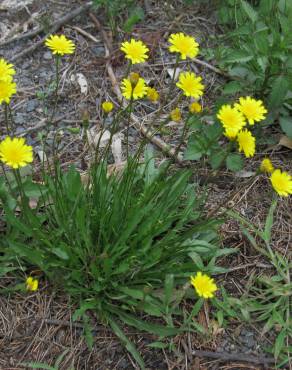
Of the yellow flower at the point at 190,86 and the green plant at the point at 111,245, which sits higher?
the yellow flower at the point at 190,86

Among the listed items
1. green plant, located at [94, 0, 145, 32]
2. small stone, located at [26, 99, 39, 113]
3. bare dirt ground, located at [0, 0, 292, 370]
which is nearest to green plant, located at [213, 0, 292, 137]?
bare dirt ground, located at [0, 0, 292, 370]

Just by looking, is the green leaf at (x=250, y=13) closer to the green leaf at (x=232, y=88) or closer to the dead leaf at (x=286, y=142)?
the green leaf at (x=232, y=88)

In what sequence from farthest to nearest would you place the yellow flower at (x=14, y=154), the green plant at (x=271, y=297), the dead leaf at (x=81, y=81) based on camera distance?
the dead leaf at (x=81, y=81) < the green plant at (x=271, y=297) < the yellow flower at (x=14, y=154)

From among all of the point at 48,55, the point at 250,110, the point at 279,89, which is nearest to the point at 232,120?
the point at 250,110

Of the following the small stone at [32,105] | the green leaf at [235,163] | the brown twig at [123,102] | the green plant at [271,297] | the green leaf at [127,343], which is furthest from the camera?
the small stone at [32,105]

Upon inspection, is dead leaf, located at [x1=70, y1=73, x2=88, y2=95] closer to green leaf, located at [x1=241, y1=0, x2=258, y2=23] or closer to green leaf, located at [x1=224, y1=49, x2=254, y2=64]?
green leaf, located at [x1=224, y1=49, x2=254, y2=64]

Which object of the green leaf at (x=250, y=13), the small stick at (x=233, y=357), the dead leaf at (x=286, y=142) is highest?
the green leaf at (x=250, y=13)

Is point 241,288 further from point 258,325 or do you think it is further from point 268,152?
point 268,152

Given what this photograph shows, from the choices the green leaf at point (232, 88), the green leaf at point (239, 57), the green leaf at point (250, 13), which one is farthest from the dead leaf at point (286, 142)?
the green leaf at point (250, 13)
